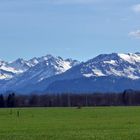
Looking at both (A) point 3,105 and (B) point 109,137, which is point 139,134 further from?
(A) point 3,105

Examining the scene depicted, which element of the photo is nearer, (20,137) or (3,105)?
(20,137)

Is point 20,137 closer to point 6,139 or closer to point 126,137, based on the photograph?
point 6,139

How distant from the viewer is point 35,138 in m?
38.8

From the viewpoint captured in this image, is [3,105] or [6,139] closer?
[6,139]

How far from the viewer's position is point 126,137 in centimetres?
3788

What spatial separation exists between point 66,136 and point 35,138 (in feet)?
7.58

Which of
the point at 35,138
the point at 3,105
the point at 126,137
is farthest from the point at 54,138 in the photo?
the point at 3,105

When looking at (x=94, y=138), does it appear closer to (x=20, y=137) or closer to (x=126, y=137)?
(x=126, y=137)

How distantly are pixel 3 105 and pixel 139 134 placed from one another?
16039cm

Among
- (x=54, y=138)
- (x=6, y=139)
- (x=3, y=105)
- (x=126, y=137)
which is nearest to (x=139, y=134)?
(x=126, y=137)

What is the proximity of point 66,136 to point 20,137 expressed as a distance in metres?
2.92

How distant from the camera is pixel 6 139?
126 ft

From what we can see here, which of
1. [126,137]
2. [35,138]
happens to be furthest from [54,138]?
[126,137]

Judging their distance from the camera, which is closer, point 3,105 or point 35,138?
point 35,138
